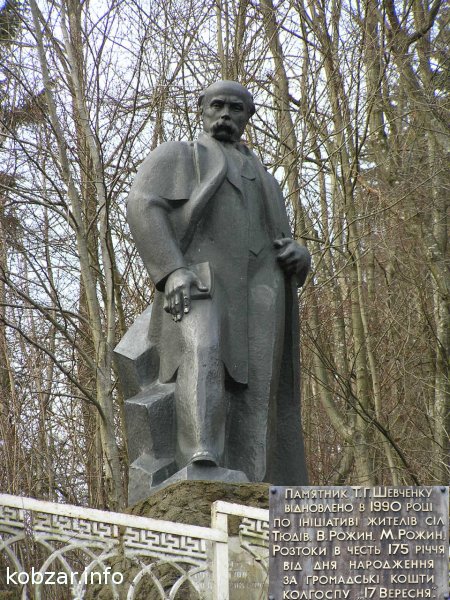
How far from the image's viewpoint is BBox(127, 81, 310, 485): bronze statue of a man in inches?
324

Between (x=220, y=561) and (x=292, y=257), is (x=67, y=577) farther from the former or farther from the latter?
(x=292, y=257)

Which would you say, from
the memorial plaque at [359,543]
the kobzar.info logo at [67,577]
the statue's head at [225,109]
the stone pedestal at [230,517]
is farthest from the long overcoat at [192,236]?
the memorial plaque at [359,543]

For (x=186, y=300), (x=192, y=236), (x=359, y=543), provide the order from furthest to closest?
1. (x=192, y=236)
2. (x=186, y=300)
3. (x=359, y=543)

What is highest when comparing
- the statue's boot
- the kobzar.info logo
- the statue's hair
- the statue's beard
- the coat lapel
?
the statue's hair

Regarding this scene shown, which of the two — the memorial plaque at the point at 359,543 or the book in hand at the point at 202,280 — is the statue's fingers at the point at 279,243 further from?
the memorial plaque at the point at 359,543

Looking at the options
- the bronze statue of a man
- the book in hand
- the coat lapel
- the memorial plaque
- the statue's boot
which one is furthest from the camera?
the coat lapel

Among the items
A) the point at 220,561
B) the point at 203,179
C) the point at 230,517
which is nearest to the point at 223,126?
the point at 203,179

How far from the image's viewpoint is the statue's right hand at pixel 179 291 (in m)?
8.27

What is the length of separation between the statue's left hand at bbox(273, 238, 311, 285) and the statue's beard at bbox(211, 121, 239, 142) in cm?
73

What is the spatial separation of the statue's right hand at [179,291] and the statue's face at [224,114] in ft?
3.48

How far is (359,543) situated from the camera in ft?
21.7

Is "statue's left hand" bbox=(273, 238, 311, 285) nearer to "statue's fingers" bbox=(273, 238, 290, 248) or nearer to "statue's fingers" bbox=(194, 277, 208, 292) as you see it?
"statue's fingers" bbox=(273, 238, 290, 248)

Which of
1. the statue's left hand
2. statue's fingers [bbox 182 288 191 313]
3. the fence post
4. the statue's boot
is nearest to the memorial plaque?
the fence post

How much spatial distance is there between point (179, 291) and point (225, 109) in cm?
129
